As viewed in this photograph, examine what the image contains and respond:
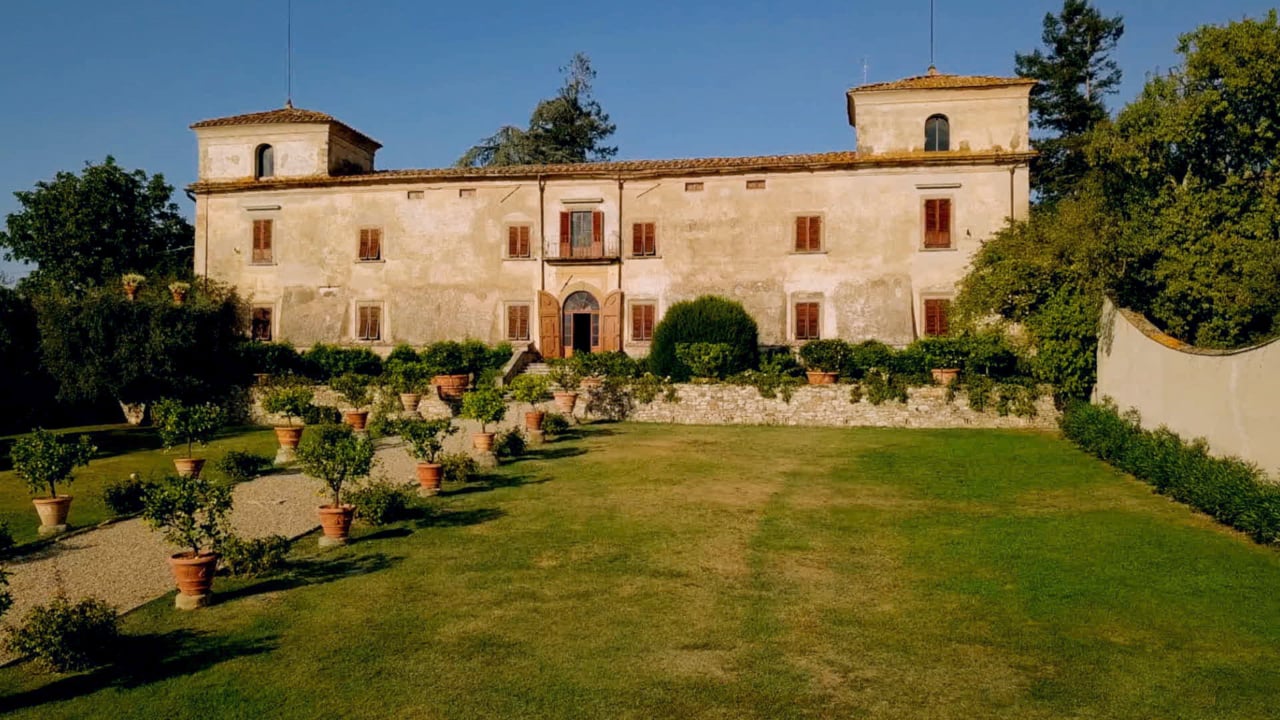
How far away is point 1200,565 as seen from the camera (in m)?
10.6

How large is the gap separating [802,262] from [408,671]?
77.5 feet

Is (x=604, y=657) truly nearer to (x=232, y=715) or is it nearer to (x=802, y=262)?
(x=232, y=715)

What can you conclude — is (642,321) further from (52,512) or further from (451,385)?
(52,512)

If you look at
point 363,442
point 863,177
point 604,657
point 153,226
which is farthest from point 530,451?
point 153,226

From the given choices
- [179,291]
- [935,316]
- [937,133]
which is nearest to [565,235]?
[179,291]

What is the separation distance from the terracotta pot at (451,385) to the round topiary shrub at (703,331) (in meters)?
5.68

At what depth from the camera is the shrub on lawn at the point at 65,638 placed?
24.2 ft

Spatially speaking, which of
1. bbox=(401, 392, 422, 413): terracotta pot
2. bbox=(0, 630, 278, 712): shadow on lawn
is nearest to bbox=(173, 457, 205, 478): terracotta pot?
bbox=(401, 392, 422, 413): terracotta pot

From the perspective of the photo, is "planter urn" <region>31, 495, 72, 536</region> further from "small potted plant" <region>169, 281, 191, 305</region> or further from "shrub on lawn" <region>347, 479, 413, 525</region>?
"small potted plant" <region>169, 281, 191, 305</region>

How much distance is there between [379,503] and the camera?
12.5m

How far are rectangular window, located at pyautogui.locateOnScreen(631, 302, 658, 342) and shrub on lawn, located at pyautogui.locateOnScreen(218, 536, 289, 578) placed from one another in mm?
20324

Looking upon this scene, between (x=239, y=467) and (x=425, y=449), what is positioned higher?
(x=425, y=449)

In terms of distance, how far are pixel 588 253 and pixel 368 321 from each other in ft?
26.7

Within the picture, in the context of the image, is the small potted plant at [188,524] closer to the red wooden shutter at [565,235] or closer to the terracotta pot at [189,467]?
the terracotta pot at [189,467]
